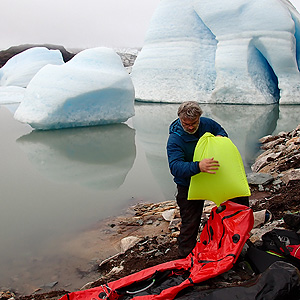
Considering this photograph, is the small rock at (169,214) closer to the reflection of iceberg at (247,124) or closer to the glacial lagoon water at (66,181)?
the glacial lagoon water at (66,181)

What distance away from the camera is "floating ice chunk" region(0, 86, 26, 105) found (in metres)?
14.5

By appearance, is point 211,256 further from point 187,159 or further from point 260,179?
point 260,179

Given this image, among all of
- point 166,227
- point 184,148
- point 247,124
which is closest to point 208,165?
point 184,148

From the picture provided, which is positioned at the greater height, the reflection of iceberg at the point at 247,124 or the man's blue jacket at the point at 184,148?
the man's blue jacket at the point at 184,148

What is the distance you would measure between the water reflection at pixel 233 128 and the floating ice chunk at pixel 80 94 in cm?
81

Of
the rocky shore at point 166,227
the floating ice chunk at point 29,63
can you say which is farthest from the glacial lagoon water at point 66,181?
the floating ice chunk at point 29,63

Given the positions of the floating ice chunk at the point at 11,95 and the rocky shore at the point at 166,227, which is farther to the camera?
the floating ice chunk at the point at 11,95

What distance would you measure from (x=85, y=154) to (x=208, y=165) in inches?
151

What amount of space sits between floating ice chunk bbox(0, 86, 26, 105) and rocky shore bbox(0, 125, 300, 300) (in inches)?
514

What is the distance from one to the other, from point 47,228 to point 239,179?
1809mm

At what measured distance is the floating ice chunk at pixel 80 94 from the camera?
6844mm

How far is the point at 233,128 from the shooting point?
23.2 ft

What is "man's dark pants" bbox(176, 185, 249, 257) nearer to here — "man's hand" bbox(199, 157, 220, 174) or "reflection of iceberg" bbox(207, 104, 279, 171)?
"man's hand" bbox(199, 157, 220, 174)

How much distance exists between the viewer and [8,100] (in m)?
14.5
